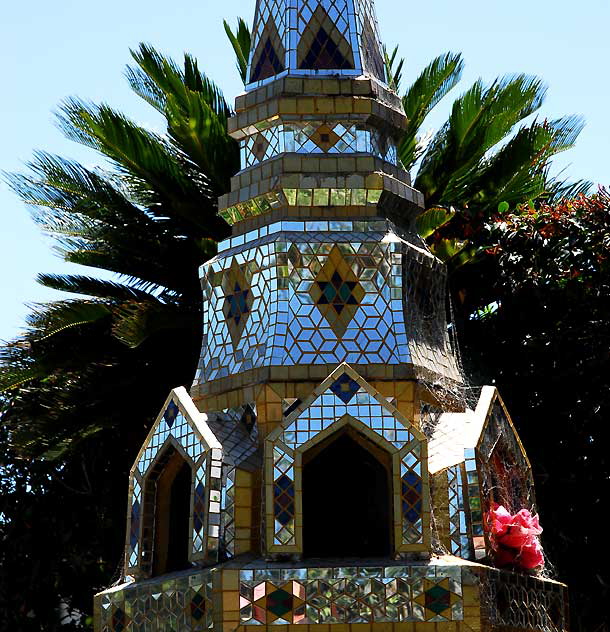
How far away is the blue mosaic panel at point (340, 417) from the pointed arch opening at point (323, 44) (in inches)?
147

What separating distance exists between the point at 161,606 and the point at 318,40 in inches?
227

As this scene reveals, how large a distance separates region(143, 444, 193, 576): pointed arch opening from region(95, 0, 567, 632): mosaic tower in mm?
19

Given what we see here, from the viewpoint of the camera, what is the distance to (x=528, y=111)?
73.6 ft

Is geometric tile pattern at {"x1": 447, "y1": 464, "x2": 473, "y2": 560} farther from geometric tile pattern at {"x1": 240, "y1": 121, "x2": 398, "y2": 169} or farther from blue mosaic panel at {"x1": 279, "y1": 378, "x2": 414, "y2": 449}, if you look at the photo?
geometric tile pattern at {"x1": 240, "y1": 121, "x2": 398, "y2": 169}

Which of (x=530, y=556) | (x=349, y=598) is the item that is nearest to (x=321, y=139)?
(x=530, y=556)

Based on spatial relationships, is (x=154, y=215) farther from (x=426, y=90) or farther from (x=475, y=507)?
(x=475, y=507)

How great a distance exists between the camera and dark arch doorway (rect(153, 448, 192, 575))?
48.3ft

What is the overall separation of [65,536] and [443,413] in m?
11.2

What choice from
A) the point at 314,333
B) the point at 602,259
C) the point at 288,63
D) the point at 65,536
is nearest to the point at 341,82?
the point at 288,63

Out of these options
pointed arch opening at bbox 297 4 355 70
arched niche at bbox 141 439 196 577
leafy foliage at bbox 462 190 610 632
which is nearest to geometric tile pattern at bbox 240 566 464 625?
arched niche at bbox 141 439 196 577

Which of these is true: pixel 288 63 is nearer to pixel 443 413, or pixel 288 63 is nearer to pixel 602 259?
pixel 443 413

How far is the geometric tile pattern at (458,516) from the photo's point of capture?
13938 millimetres

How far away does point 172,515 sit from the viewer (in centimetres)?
1492

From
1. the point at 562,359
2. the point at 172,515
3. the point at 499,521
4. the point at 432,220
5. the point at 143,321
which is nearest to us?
the point at 499,521
